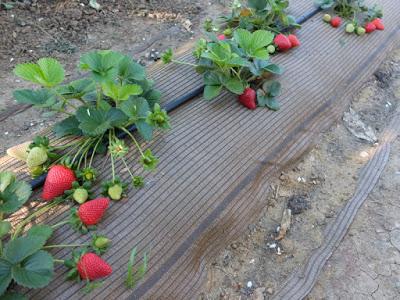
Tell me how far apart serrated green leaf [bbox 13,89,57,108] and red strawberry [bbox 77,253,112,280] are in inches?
23.3

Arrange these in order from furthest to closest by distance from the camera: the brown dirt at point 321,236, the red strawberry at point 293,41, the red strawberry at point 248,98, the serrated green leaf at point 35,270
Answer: the red strawberry at point 293,41 < the red strawberry at point 248,98 < the brown dirt at point 321,236 < the serrated green leaf at point 35,270

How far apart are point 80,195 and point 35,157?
0.77 ft

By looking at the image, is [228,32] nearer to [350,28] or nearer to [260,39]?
[260,39]

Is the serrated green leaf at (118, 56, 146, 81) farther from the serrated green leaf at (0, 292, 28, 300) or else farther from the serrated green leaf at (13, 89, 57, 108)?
the serrated green leaf at (0, 292, 28, 300)

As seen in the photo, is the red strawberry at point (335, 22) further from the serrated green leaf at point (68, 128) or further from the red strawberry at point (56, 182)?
the red strawberry at point (56, 182)

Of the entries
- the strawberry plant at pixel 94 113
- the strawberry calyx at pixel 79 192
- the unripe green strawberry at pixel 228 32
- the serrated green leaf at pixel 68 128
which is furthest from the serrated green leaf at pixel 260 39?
the strawberry calyx at pixel 79 192

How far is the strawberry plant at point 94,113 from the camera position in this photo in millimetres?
1527

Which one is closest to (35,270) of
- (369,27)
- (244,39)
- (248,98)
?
(248,98)

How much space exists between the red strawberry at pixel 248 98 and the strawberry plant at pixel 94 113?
532mm

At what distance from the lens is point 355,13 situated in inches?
115

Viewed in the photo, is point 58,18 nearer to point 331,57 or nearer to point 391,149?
point 331,57

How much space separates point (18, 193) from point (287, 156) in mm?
1253

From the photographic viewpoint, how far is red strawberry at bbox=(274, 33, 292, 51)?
8.02 feet

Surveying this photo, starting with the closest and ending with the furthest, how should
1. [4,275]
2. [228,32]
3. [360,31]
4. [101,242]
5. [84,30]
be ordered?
[4,275] → [101,242] → [228,32] → [360,31] → [84,30]
